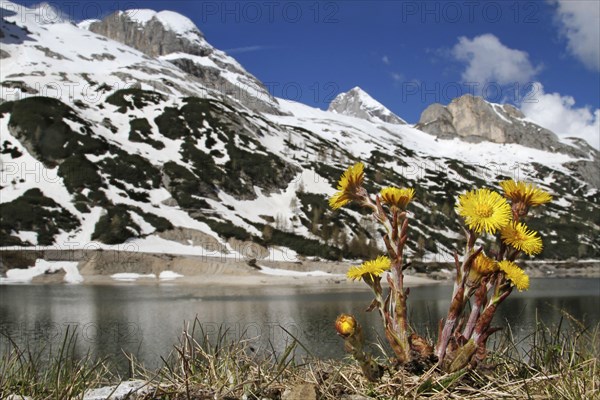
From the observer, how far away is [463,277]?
8.34ft

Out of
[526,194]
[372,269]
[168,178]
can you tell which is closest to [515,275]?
[526,194]

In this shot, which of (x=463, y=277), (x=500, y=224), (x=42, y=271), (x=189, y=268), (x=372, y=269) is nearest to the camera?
(x=500, y=224)

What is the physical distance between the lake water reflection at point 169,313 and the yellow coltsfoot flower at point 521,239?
1042 centimetres

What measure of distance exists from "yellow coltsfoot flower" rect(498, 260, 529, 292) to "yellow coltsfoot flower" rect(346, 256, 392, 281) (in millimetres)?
573

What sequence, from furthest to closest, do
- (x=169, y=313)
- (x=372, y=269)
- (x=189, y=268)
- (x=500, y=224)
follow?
(x=189, y=268) → (x=169, y=313) → (x=372, y=269) → (x=500, y=224)

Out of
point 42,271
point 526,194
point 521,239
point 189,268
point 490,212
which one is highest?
point 526,194

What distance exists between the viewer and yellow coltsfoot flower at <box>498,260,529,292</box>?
2383 mm

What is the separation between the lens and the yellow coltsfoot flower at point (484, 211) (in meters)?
2.37

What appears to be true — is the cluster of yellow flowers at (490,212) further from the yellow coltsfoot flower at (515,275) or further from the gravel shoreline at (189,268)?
the gravel shoreline at (189,268)

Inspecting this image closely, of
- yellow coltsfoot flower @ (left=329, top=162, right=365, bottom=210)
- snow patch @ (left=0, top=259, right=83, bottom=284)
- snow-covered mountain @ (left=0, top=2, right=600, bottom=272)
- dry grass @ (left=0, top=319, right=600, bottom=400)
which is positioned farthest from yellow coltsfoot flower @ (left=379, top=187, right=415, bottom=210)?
snow-covered mountain @ (left=0, top=2, right=600, bottom=272)

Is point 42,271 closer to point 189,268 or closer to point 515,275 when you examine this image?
point 189,268

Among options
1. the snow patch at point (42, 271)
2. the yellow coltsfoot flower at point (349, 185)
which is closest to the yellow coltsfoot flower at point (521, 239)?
the yellow coltsfoot flower at point (349, 185)

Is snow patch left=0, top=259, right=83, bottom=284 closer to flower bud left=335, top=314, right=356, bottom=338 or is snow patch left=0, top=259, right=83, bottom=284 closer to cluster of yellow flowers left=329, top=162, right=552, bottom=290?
cluster of yellow flowers left=329, top=162, right=552, bottom=290

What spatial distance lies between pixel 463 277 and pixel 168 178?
72008 millimetres
